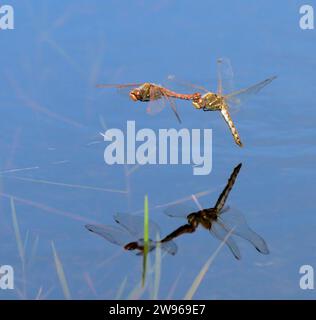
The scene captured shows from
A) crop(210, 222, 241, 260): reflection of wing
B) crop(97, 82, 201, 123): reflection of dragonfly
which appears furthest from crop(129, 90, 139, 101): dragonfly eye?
crop(210, 222, 241, 260): reflection of wing

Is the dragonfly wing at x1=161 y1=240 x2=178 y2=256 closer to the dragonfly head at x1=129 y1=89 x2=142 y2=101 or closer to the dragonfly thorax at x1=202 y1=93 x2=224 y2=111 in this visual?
the dragonfly head at x1=129 y1=89 x2=142 y2=101

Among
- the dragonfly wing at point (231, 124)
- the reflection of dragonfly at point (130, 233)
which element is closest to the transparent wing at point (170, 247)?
the reflection of dragonfly at point (130, 233)

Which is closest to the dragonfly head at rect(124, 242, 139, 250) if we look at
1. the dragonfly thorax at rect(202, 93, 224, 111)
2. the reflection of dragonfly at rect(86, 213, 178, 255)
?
the reflection of dragonfly at rect(86, 213, 178, 255)

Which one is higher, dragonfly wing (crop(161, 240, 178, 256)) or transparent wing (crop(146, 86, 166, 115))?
transparent wing (crop(146, 86, 166, 115))

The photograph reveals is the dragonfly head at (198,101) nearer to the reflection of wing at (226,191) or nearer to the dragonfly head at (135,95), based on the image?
the dragonfly head at (135,95)

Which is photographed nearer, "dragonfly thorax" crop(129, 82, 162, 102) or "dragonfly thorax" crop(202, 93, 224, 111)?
"dragonfly thorax" crop(129, 82, 162, 102)

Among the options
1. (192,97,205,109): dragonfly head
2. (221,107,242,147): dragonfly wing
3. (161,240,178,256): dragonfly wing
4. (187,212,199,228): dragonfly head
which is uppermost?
(192,97,205,109): dragonfly head

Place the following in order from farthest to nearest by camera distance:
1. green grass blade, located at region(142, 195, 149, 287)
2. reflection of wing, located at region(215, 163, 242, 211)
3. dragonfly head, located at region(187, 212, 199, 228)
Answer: reflection of wing, located at region(215, 163, 242, 211)
dragonfly head, located at region(187, 212, 199, 228)
green grass blade, located at region(142, 195, 149, 287)

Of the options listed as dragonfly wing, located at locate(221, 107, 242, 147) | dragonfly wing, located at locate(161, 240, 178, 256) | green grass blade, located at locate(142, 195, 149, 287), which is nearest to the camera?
green grass blade, located at locate(142, 195, 149, 287)
